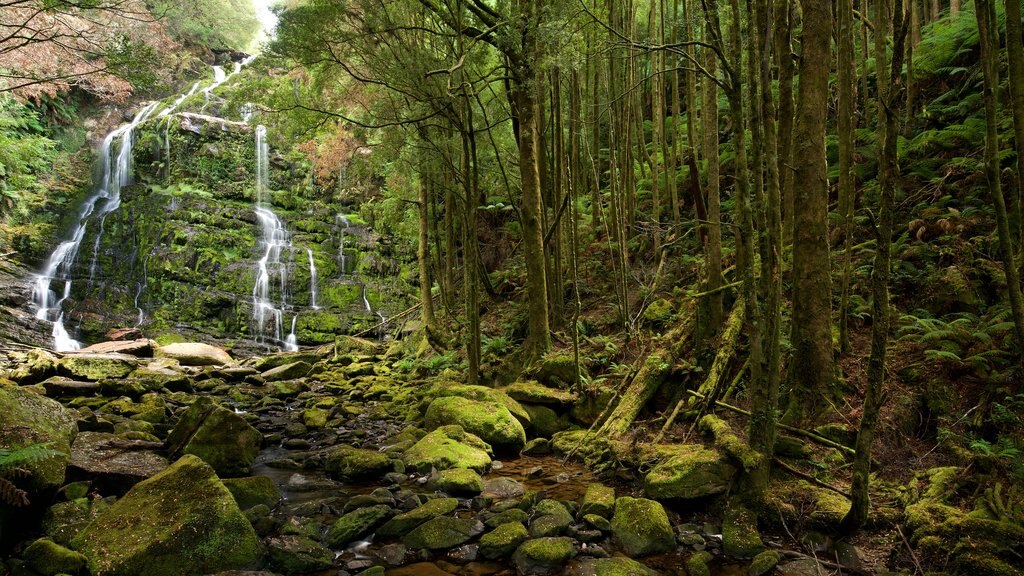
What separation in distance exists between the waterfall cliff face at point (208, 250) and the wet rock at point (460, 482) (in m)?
14.4

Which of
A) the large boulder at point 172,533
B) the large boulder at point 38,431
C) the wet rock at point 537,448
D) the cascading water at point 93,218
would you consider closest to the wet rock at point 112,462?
the large boulder at point 38,431

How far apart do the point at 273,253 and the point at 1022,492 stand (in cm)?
2164

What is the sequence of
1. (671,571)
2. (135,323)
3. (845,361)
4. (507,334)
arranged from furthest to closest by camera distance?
(135,323), (507,334), (845,361), (671,571)

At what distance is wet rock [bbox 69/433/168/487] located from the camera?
178 inches

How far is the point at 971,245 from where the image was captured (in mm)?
5363

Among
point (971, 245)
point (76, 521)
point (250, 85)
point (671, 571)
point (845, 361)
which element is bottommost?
point (671, 571)

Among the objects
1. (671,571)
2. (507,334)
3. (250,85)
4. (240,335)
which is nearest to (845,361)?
(671,571)

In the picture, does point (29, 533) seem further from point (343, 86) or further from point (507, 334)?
point (343, 86)

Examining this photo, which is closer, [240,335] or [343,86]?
[343,86]

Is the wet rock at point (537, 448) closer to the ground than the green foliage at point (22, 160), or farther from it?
closer to the ground

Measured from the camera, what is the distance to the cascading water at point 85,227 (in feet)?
52.1

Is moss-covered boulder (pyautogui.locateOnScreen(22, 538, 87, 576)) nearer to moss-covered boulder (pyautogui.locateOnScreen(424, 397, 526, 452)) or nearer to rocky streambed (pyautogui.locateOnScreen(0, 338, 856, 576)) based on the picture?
rocky streambed (pyautogui.locateOnScreen(0, 338, 856, 576))

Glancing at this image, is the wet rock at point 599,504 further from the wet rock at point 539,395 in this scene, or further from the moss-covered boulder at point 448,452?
the wet rock at point 539,395

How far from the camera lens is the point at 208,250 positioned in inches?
774
